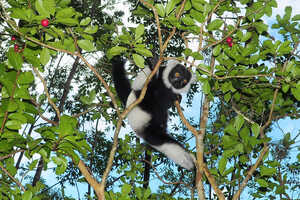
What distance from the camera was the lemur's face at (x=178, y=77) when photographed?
14.6 ft

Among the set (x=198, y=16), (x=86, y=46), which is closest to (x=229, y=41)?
(x=198, y=16)

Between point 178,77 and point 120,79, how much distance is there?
907 mm

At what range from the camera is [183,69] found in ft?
15.6

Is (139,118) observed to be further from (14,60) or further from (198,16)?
(14,60)

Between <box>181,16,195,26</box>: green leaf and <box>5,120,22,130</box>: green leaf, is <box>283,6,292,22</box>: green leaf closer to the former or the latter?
<box>181,16,195,26</box>: green leaf

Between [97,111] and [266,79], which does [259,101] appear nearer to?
[266,79]

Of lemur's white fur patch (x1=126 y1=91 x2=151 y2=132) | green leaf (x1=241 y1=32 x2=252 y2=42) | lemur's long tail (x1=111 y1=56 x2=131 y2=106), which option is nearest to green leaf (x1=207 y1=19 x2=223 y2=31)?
green leaf (x1=241 y1=32 x2=252 y2=42)

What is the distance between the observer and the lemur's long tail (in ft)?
13.8

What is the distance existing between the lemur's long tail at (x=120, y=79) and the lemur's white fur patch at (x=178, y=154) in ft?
3.10

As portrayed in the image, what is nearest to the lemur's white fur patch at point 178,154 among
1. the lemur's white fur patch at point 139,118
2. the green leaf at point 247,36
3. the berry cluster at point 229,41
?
the lemur's white fur patch at point 139,118

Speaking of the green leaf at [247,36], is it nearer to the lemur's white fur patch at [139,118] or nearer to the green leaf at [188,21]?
the green leaf at [188,21]

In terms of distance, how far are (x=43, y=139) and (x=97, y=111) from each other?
2.27 meters

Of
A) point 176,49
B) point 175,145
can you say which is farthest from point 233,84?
point 176,49

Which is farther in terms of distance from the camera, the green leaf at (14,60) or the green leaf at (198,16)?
the green leaf at (198,16)
